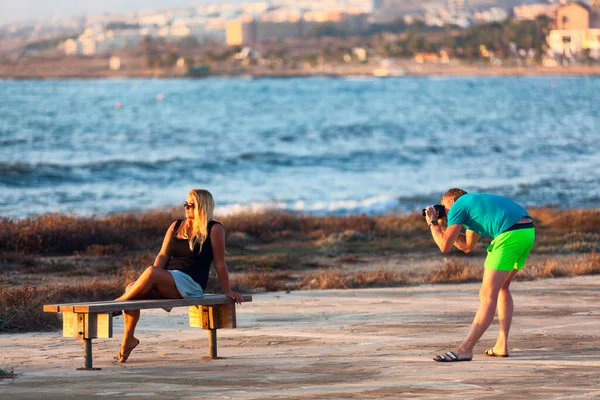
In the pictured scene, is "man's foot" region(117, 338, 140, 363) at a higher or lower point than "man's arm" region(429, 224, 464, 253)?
lower

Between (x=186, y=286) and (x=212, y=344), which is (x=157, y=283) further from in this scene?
(x=212, y=344)

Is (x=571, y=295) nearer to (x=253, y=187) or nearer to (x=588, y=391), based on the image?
(x=588, y=391)

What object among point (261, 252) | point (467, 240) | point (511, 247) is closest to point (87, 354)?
point (467, 240)

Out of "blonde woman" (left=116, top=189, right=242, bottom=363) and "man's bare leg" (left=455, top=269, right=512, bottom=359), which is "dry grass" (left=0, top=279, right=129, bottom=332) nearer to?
"blonde woman" (left=116, top=189, right=242, bottom=363)

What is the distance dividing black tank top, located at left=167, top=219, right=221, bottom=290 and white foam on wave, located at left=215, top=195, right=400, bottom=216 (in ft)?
55.8

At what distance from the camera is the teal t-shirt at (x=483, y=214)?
8.09 m

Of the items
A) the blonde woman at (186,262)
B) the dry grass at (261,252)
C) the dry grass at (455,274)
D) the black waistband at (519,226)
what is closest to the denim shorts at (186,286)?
the blonde woman at (186,262)

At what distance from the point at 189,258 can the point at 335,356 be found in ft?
4.35

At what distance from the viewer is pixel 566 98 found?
358ft

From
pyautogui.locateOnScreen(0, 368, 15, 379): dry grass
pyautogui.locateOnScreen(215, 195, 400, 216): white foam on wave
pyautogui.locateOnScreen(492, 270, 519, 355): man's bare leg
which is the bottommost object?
pyautogui.locateOnScreen(215, 195, 400, 216): white foam on wave

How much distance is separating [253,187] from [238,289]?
21813mm

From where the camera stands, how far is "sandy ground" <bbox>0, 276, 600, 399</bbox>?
292 inches

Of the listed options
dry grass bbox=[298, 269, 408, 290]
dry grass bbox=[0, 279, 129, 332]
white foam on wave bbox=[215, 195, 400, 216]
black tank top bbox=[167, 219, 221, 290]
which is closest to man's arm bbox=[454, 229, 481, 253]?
black tank top bbox=[167, 219, 221, 290]

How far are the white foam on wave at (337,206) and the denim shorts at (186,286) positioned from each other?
17.1 metres
